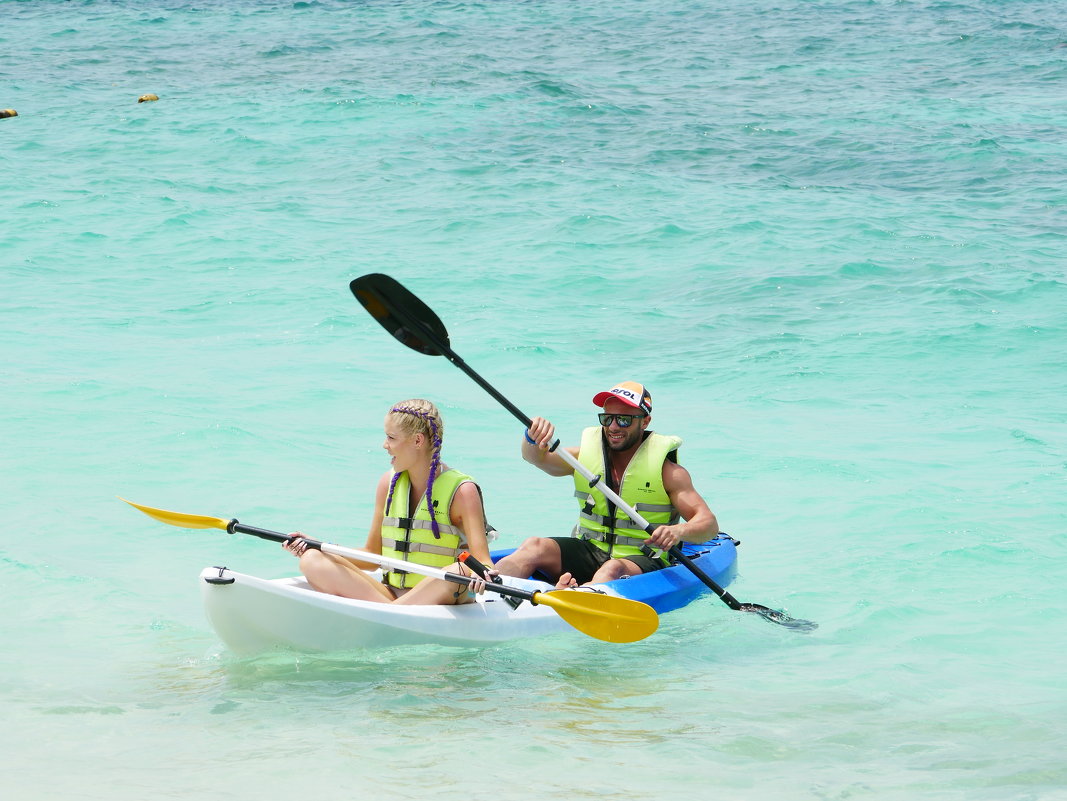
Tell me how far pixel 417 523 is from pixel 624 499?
1086 millimetres

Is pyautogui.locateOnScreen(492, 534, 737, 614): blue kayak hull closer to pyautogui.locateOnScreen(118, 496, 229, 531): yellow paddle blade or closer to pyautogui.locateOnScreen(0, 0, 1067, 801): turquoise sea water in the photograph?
pyautogui.locateOnScreen(0, 0, 1067, 801): turquoise sea water

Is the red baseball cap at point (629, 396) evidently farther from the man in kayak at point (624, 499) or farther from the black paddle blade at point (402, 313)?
the black paddle blade at point (402, 313)

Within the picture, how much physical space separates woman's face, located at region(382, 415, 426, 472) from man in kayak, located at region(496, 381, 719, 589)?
0.65 meters

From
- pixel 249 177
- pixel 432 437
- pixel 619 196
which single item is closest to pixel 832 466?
pixel 432 437

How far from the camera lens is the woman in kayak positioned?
4766mm

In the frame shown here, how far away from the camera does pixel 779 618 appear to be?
5.71 meters

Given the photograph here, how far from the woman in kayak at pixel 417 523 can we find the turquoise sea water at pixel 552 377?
31 centimetres

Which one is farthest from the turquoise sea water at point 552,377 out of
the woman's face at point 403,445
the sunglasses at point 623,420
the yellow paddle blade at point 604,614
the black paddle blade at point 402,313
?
the black paddle blade at point 402,313

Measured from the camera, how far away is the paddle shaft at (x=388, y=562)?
4646 mm

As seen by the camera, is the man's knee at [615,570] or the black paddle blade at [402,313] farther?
the black paddle blade at [402,313]

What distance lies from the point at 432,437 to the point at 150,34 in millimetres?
24406

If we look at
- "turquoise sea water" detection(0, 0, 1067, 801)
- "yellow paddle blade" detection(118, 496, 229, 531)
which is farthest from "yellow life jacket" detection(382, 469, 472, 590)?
"yellow paddle blade" detection(118, 496, 229, 531)

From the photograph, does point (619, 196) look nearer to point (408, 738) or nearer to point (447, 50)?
point (447, 50)

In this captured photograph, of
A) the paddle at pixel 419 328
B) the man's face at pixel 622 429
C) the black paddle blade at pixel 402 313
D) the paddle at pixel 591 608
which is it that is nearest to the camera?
the paddle at pixel 591 608
